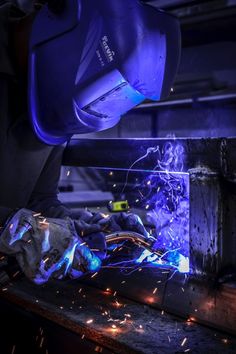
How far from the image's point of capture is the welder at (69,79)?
125 cm

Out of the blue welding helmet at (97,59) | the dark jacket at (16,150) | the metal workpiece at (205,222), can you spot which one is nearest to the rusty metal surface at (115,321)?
the metal workpiece at (205,222)

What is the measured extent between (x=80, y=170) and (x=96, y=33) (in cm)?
467

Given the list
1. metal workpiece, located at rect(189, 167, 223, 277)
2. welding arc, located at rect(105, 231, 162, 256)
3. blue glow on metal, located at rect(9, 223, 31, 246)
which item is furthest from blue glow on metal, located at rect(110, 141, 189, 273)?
blue glow on metal, located at rect(9, 223, 31, 246)

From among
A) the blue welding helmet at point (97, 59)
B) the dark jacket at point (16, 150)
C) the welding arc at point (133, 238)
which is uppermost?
the blue welding helmet at point (97, 59)

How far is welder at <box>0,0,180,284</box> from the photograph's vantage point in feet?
4.10

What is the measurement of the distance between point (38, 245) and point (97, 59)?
0.68 metres

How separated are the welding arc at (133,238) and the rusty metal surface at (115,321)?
0.22 meters

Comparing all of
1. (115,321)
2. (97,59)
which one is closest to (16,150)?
(97,59)

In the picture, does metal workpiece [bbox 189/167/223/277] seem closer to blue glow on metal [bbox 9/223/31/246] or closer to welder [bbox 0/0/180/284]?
welder [bbox 0/0/180/284]

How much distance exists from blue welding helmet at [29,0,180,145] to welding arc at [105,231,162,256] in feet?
1.53

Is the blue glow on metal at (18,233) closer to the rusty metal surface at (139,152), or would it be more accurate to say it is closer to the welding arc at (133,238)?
the welding arc at (133,238)

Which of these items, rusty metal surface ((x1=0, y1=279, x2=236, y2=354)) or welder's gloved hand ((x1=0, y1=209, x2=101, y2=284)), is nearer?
rusty metal surface ((x1=0, y1=279, x2=236, y2=354))

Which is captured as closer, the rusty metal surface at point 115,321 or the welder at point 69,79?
the rusty metal surface at point 115,321

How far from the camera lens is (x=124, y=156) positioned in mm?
1523
